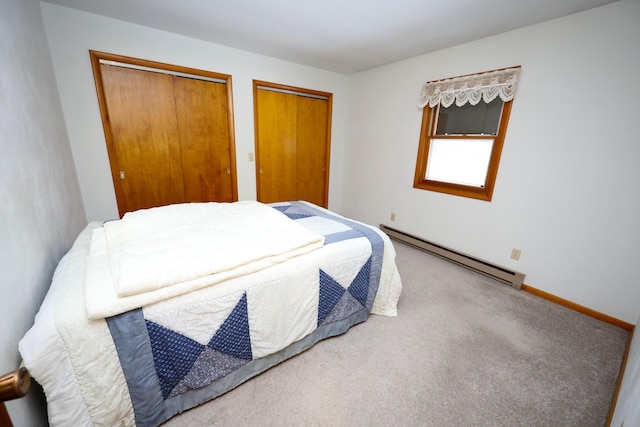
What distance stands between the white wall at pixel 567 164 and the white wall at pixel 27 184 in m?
3.26

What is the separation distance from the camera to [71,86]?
2205 millimetres

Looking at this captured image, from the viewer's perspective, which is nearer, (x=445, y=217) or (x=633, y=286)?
(x=633, y=286)

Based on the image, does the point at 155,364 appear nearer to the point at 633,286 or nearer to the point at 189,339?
the point at 189,339

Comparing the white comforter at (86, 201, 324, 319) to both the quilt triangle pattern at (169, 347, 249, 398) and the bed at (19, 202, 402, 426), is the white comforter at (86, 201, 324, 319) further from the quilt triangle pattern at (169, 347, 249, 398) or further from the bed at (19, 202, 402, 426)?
the quilt triangle pattern at (169, 347, 249, 398)

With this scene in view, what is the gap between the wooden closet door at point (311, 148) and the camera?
3643mm

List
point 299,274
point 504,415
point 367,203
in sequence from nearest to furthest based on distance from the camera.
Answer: point 504,415 < point 299,274 < point 367,203

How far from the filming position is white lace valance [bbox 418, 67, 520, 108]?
223cm

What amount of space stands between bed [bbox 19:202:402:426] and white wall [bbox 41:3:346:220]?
47.2 inches

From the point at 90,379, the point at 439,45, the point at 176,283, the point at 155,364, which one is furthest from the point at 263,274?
the point at 439,45

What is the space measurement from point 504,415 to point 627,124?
84.8 inches

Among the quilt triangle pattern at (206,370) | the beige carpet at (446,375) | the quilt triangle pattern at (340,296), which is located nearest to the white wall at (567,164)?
the beige carpet at (446,375)

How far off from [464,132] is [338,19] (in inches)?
68.1

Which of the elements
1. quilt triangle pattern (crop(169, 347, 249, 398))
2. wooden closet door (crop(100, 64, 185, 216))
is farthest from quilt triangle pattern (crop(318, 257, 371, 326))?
wooden closet door (crop(100, 64, 185, 216))

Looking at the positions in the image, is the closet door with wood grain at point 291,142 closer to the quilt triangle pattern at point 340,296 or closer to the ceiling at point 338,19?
the ceiling at point 338,19
